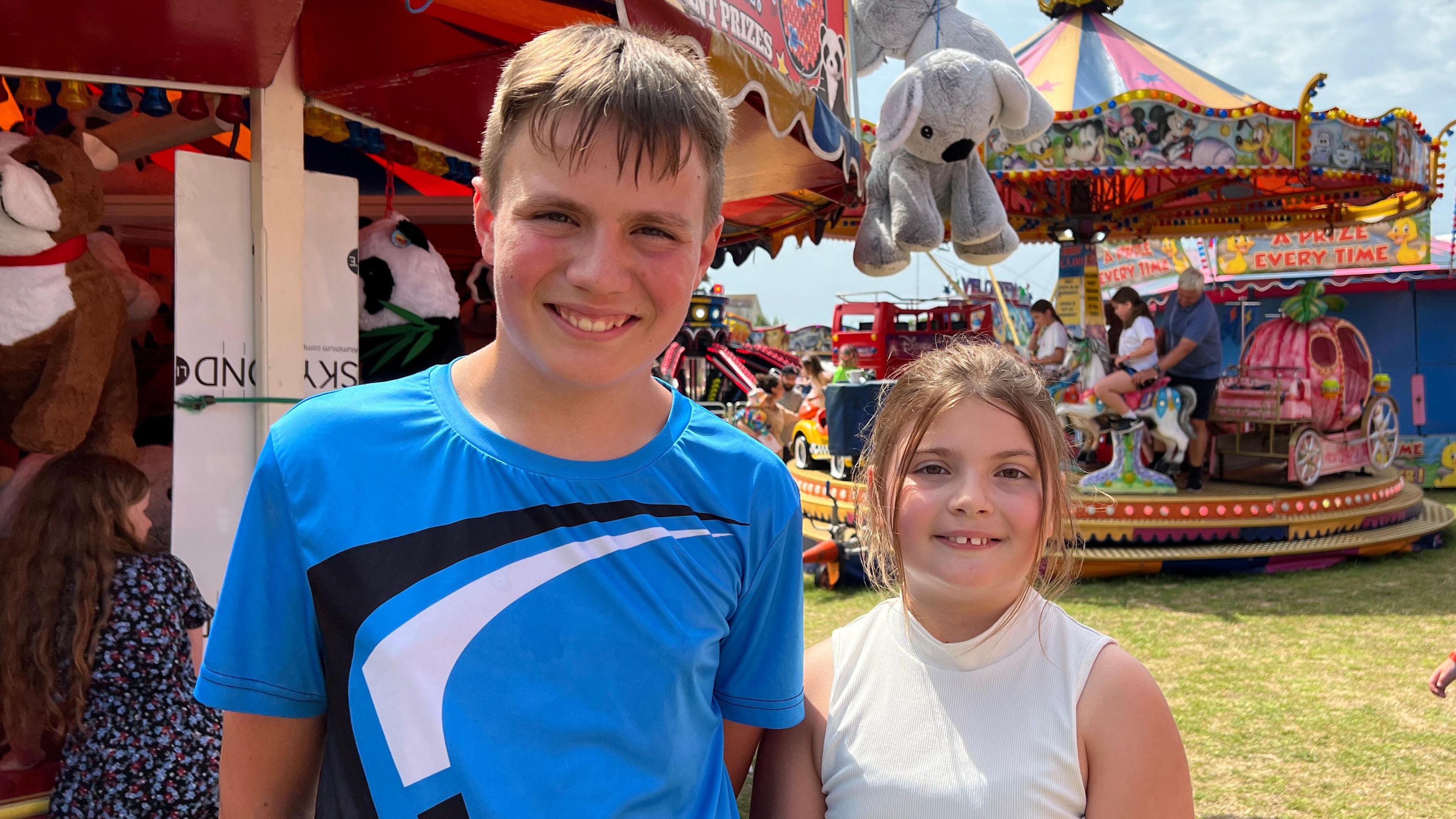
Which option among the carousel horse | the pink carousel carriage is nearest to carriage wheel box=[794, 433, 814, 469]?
the carousel horse

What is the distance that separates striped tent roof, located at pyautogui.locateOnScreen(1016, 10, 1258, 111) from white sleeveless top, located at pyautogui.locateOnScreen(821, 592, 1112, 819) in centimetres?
724

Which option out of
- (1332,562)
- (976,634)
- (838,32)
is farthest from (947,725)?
(1332,562)

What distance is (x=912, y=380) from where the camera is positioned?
5.03 ft

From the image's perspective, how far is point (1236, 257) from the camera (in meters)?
14.8

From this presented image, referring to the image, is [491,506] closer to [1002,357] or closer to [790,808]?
[790,808]

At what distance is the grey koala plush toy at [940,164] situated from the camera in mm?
5602

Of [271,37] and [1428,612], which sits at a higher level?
[271,37]

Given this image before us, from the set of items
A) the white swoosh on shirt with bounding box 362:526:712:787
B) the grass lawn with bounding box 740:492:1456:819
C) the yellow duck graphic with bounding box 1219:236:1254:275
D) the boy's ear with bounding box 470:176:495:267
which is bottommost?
the grass lawn with bounding box 740:492:1456:819

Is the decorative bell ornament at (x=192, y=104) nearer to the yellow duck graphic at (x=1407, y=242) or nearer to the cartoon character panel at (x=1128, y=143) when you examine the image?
the cartoon character panel at (x=1128, y=143)

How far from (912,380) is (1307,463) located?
7149 mm

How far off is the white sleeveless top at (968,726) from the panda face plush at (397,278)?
77.7 inches

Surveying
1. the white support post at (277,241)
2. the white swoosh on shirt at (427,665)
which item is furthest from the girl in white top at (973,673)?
the white support post at (277,241)

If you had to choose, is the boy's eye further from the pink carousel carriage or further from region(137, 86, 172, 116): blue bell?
the pink carousel carriage

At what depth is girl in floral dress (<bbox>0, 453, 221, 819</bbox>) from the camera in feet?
7.02
